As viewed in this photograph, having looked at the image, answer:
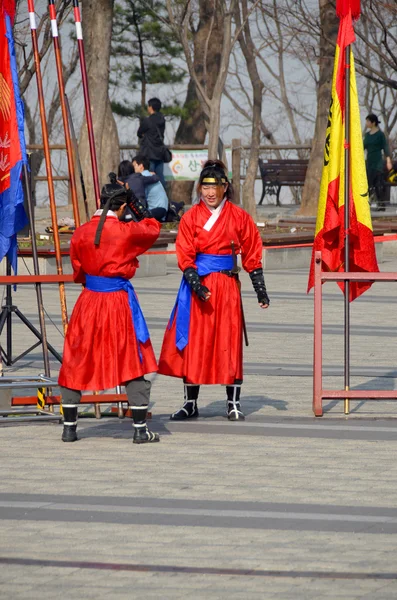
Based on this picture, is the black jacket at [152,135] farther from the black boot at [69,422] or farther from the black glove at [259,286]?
the black boot at [69,422]

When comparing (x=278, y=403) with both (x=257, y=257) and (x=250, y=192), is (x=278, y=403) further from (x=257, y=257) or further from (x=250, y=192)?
(x=250, y=192)

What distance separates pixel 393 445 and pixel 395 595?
2.77m

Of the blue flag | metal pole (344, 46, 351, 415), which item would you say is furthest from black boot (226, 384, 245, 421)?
the blue flag

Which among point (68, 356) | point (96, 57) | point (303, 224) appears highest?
point (96, 57)

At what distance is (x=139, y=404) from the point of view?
766cm

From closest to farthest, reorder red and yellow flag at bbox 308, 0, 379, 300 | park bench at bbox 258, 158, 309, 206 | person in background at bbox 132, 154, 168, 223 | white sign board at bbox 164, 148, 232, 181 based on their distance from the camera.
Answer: red and yellow flag at bbox 308, 0, 379, 300 < person in background at bbox 132, 154, 168, 223 < white sign board at bbox 164, 148, 232, 181 < park bench at bbox 258, 158, 309, 206

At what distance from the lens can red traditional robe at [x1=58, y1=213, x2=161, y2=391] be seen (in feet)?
25.0

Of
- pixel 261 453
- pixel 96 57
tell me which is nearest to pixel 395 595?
pixel 261 453

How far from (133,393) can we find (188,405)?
87 cm

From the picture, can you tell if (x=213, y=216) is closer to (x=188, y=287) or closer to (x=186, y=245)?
(x=186, y=245)

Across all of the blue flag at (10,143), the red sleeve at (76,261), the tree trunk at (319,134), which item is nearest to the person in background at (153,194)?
the tree trunk at (319,134)

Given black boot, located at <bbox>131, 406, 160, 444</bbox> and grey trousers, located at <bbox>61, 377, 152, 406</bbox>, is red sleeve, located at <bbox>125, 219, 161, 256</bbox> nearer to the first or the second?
grey trousers, located at <bbox>61, 377, 152, 406</bbox>

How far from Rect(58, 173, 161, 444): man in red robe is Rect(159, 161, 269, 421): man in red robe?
676 millimetres

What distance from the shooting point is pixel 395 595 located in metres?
4.90
